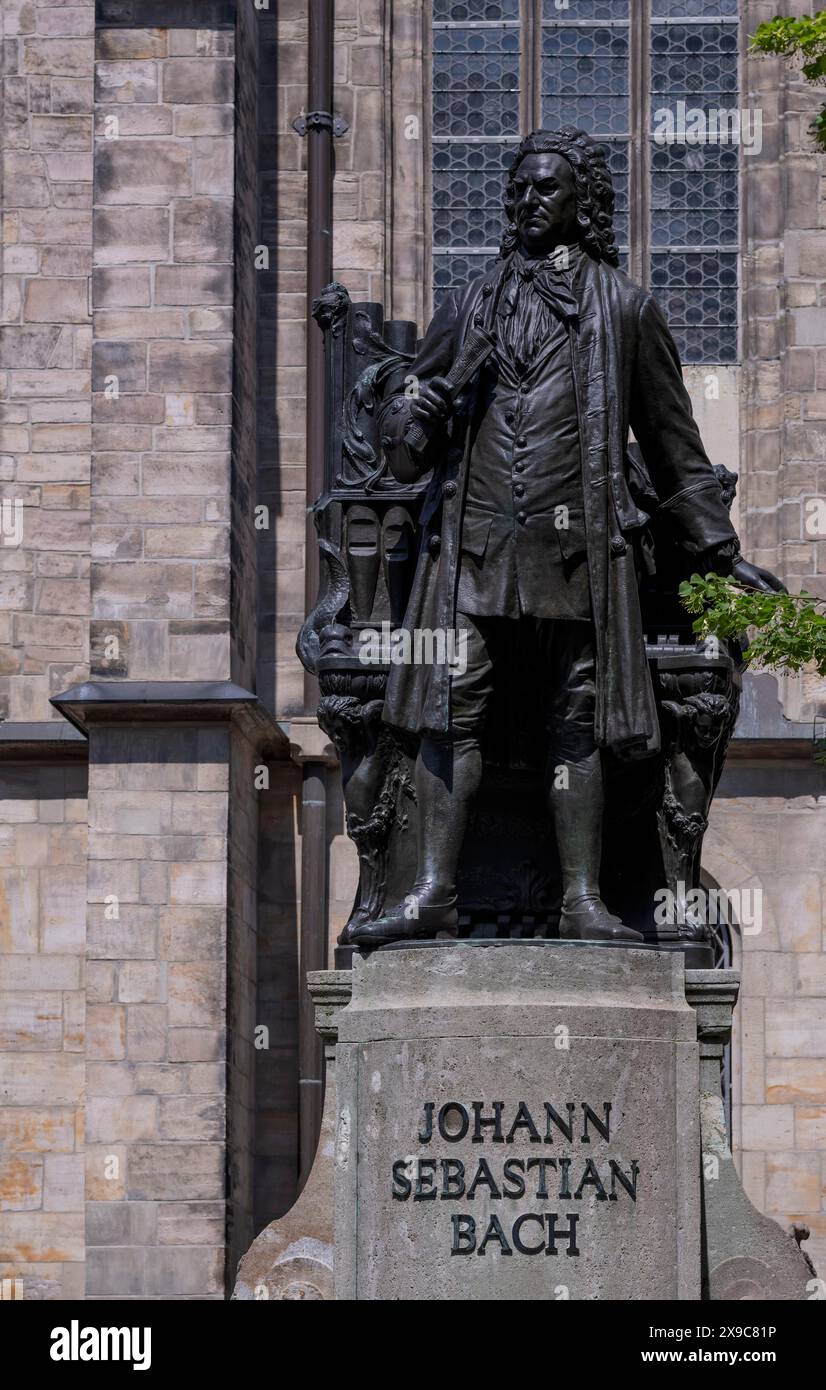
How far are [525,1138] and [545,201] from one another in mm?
2634

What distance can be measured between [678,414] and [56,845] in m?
9.56

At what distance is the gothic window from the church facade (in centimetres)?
2

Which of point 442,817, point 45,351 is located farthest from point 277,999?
point 442,817

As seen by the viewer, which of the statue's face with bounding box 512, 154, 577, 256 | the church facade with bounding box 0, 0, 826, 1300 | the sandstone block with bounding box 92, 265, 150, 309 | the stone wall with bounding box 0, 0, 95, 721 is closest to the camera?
the statue's face with bounding box 512, 154, 577, 256

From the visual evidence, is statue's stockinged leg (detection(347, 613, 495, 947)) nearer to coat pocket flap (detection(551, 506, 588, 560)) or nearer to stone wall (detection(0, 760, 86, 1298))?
coat pocket flap (detection(551, 506, 588, 560))

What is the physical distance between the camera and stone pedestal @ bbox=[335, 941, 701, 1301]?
6.75 meters

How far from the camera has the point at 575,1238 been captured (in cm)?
674

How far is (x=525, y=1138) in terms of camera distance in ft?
22.3

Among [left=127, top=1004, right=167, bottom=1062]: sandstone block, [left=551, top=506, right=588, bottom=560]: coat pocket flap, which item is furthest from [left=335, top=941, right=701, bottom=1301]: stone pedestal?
[left=127, top=1004, right=167, bottom=1062]: sandstone block

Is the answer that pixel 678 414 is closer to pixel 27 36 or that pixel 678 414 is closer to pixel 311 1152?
pixel 311 1152

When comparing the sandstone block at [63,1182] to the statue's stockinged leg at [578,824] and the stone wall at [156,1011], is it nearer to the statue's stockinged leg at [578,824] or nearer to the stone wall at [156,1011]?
the stone wall at [156,1011]

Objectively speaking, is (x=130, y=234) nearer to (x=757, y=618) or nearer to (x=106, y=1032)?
(x=106, y=1032)

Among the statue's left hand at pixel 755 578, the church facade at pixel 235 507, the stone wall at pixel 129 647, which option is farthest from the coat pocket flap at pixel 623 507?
the stone wall at pixel 129 647

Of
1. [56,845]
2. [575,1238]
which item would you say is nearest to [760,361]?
[56,845]
